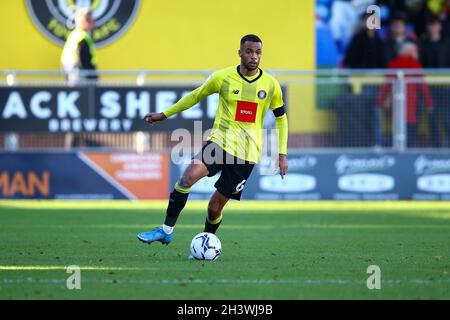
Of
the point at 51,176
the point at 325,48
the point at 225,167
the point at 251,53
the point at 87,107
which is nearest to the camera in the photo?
the point at 251,53

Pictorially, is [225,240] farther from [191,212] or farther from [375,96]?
[375,96]

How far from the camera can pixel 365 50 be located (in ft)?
73.8

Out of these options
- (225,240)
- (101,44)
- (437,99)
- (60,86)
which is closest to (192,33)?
(101,44)

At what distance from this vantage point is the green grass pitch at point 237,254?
8.80 m

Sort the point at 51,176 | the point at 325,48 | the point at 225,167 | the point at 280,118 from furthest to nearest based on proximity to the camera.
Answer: the point at 325,48, the point at 51,176, the point at 280,118, the point at 225,167

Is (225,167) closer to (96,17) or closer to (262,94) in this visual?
(262,94)

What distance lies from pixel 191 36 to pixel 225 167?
13127 mm

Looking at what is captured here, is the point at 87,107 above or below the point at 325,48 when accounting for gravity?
below

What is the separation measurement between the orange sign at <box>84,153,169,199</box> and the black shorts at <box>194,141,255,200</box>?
10005 mm

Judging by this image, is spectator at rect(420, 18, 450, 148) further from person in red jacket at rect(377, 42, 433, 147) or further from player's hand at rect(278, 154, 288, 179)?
player's hand at rect(278, 154, 288, 179)

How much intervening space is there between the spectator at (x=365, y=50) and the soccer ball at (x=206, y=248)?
12086mm

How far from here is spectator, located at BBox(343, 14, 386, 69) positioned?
22.3 meters

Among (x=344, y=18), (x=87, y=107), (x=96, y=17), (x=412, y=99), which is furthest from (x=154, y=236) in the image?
(x=344, y=18)

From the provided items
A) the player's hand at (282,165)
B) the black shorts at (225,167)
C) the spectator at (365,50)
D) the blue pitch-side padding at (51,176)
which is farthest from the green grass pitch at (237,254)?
the spectator at (365,50)
